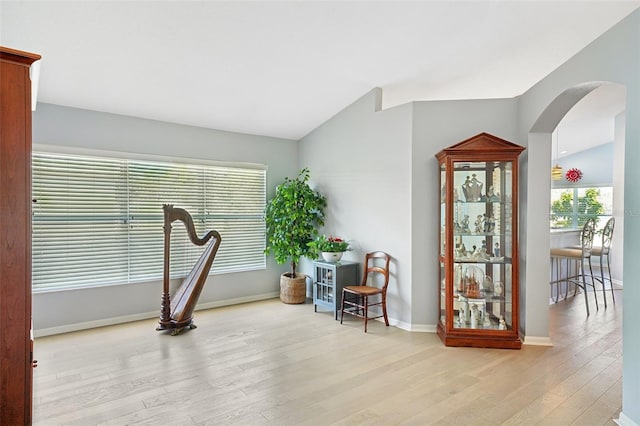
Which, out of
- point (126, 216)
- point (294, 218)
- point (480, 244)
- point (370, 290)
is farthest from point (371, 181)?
point (126, 216)

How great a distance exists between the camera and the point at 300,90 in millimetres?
4316

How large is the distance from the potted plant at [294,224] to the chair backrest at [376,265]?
2.69 feet

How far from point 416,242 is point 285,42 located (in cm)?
248

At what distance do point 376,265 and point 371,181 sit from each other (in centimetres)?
106

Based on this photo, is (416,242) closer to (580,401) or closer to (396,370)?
(396,370)

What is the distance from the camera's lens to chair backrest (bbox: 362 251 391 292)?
4.24 metres

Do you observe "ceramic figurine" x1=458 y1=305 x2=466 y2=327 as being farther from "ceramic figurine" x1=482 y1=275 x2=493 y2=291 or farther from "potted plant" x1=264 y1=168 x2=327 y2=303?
"potted plant" x1=264 y1=168 x2=327 y2=303

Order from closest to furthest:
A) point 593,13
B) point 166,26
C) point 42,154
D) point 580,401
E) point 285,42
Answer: point 580,401
point 593,13
point 166,26
point 285,42
point 42,154

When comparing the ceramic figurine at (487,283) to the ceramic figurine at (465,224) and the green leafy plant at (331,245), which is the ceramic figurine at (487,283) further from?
the green leafy plant at (331,245)

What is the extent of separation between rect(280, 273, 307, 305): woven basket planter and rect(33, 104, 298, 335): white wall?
392 millimetres

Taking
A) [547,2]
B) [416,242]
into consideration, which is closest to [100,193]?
[416,242]

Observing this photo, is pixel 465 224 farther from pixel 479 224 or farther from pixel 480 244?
pixel 480 244

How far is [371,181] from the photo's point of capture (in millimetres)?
4523

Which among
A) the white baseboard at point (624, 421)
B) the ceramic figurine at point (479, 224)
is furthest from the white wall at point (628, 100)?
the ceramic figurine at point (479, 224)
